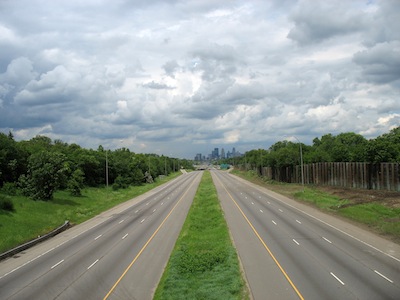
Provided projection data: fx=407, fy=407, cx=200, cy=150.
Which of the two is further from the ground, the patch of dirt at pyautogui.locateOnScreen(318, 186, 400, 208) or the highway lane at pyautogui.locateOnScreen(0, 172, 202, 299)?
the patch of dirt at pyautogui.locateOnScreen(318, 186, 400, 208)

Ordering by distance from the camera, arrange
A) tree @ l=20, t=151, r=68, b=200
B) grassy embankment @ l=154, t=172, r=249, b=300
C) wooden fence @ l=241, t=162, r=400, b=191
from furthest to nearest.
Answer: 1. wooden fence @ l=241, t=162, r=400, b=191
2. tree @ l=20, t=151, r=68, b=200
3. grassy embankment @ l=154, t=172, r=249, b=300

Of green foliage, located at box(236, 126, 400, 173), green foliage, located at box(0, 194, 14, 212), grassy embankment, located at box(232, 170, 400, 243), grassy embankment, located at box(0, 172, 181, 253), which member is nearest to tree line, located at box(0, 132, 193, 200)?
grassy embankment, located at box(0, 172, 181, 253)

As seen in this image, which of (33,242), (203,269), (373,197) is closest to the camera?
(203,269)

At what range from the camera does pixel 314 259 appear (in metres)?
24.5

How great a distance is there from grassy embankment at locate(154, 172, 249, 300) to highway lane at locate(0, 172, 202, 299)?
2.96 feet

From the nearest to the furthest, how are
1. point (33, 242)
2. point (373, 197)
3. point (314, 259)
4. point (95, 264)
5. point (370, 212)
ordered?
point (314, 259), point (95, 264), point (33, 242), point (370, 212), point (373, 197)

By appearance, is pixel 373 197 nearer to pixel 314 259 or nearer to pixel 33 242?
pixel 314 259

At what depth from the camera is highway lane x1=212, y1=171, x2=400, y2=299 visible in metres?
18.7

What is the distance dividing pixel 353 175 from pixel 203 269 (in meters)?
54.4

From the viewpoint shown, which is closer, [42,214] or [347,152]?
[42,214]

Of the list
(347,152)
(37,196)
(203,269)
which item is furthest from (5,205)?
(347,152)

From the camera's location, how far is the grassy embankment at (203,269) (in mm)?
19391

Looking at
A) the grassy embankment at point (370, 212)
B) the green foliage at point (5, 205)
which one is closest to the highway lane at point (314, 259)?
the grassy embankment at point (370, 212)

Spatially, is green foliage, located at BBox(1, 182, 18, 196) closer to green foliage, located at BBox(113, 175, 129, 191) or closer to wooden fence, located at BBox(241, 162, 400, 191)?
green foliage, located at BBox(113, 175, 129, 191)
